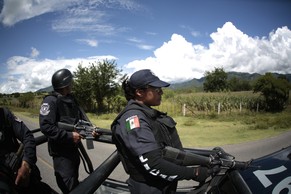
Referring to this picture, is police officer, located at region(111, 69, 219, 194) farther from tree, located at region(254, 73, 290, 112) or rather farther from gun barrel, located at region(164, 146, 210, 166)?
tree, located at region(254, 73, 290, 112)

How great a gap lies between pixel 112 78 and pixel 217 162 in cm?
3155

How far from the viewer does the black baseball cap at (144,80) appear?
2.16 meters

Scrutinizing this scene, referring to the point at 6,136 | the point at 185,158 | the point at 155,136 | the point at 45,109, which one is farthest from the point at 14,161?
the point at 185,158

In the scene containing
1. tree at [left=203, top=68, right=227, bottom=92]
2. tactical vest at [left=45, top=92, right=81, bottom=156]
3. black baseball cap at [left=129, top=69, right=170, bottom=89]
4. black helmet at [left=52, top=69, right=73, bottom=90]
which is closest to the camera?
black baseball cap at [left=129, top=69, right=170, bottom=89]

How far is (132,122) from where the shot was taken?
76.0 inches

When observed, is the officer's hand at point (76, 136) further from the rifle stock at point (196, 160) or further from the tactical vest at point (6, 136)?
the rifle stock at point (196, 160)

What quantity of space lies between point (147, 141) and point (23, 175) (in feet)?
4.94

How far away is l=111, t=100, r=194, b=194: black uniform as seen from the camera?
185cm

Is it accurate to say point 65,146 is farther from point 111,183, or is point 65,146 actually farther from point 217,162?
point 217,162

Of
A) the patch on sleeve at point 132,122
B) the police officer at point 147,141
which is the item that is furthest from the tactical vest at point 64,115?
the patch on sleeve at point 132,122

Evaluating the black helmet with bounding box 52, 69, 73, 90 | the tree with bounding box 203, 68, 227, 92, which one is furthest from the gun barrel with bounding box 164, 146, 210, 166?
the tree with bounding box 203, 68, 227, 92

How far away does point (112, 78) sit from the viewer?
3288cm

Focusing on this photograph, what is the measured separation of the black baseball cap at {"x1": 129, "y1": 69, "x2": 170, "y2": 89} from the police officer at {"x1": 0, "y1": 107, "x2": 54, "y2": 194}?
57.9 inches

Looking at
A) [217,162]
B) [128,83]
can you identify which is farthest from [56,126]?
[217,162]
